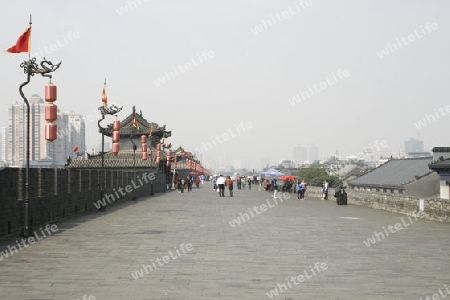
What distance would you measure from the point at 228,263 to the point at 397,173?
5198cm

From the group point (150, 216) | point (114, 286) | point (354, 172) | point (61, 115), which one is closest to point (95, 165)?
point (150, 216)

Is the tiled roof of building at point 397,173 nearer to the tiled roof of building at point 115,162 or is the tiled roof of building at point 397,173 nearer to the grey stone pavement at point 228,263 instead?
the tiled roof of building at point 115,162

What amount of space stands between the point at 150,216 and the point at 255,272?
42.9 ft

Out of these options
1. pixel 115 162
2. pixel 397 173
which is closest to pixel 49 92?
pixel 115 162

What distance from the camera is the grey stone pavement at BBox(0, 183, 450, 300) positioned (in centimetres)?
791

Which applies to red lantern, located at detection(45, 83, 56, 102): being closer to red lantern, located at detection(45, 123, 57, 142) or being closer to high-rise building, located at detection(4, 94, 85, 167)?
red lantern, located at detection(45, 123, 57, 142)

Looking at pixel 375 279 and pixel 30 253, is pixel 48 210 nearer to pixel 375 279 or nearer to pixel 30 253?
pixel 30 253

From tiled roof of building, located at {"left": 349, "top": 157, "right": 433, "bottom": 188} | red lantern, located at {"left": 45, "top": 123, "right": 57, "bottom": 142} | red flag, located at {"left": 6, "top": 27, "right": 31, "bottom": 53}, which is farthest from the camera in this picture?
tiled roof of building, located at {"left": 349, "top": 157, "right": 433, "bottom": 188}

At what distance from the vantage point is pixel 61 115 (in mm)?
181250

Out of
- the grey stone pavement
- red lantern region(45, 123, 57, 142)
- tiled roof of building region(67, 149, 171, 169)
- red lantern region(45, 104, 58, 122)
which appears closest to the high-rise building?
tiled roof of building region(67, 149, 171, 169)

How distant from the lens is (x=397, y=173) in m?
59.0

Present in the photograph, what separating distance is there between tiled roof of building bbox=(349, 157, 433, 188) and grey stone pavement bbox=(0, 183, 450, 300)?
37.5 meters

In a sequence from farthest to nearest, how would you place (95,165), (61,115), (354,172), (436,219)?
(61,115) → (354,172) → (95,165) → (436,219)

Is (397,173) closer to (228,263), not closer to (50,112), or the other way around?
(50,112)
